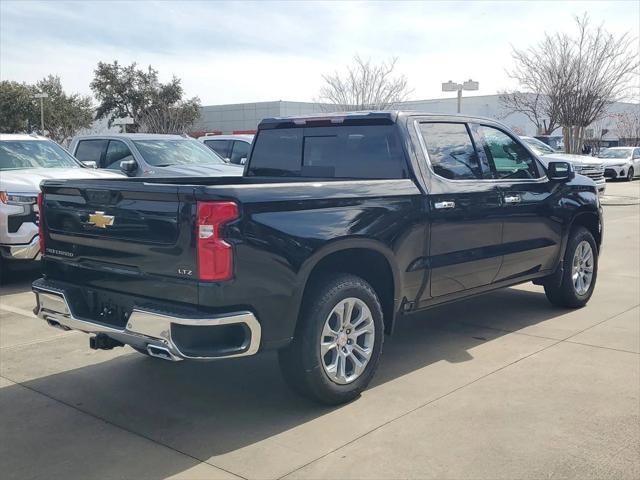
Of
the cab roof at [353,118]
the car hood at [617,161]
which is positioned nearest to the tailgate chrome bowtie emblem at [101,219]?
the cab roof at [353,118]

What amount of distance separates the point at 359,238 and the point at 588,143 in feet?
130

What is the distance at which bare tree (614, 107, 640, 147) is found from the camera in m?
48.0

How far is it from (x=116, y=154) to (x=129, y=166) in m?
1.15

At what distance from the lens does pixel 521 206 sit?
6055mm

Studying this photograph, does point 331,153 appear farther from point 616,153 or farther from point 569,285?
point 616,153

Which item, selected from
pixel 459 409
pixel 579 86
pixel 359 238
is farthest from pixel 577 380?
pixel 579 86

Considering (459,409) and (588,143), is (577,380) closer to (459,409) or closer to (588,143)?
(459,409)

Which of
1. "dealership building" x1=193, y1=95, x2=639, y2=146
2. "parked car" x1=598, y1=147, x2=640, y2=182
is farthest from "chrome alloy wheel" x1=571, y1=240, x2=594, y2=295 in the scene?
"dealership building" x1=193, y1=95, x2=639, y2=146

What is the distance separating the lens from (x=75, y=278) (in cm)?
453

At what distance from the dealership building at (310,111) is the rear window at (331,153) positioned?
129 feet

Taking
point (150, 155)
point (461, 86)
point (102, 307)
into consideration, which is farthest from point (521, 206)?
point (461, 86)

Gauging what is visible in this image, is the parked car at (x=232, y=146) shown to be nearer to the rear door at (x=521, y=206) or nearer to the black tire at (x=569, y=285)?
the black tire at (x=569, y=285)

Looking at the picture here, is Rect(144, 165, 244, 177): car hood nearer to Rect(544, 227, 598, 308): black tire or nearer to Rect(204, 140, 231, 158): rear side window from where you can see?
Rect(204, 140, 231, 158): rear side window

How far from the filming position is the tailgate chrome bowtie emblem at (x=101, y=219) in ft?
13.8
